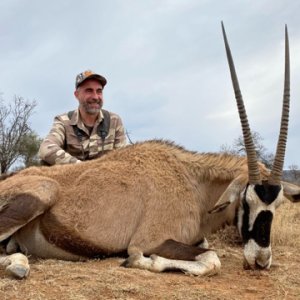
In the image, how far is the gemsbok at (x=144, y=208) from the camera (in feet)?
15.4

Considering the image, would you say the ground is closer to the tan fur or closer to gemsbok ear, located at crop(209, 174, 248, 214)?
the tan fur

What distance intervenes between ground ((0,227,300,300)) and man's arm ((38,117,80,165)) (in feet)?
6.52

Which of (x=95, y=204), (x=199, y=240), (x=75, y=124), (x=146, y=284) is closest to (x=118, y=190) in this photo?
(x=95, y=204)

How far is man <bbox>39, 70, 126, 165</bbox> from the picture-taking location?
7.34 m

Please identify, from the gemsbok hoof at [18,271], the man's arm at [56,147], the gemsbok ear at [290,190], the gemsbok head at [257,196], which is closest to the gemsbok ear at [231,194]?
the gemsbok head at [257,196]

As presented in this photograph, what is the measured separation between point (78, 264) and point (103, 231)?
0.42 meters

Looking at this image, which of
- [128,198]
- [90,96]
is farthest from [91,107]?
[128,198]

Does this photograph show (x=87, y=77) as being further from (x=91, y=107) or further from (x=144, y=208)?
(x=144, y=208)

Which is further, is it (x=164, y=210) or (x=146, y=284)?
(x=164, y=210)

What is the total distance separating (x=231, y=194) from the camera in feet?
16.6

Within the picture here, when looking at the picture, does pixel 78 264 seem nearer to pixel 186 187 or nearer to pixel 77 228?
pixel 77 228

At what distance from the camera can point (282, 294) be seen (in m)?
3.98

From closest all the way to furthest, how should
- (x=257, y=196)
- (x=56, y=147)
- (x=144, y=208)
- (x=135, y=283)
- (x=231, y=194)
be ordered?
(x=135, y=283), (x=257, y=196), (x=231, y=194), (x=144, y=208), (x=56, y=147)

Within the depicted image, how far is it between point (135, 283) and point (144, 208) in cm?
129
